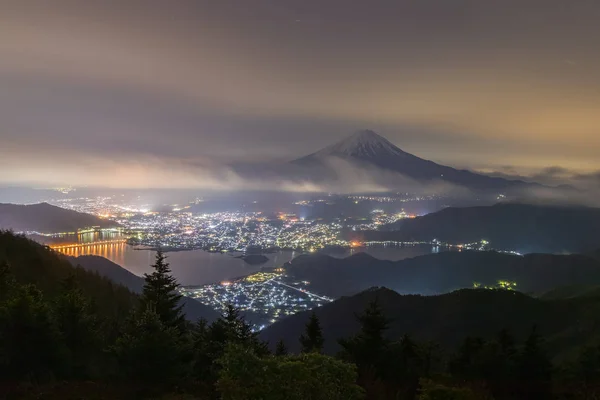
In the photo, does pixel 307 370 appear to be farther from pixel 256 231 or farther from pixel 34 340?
pixel 256 231

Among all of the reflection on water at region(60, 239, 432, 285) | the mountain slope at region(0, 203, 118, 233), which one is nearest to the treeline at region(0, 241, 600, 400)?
the reflection on water at region(60, 239, 432, 285)

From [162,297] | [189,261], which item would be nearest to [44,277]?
[162,297]

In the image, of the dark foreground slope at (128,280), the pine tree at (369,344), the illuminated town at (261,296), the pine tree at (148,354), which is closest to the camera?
the pine tree at (148,354)

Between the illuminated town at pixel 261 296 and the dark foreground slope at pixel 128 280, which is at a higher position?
the dark foreground slope at pixel 128 280

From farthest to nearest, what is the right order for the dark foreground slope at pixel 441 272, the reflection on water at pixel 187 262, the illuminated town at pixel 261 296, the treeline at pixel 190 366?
the reflection on water at pixel 187 262 → the dark foreground slope at pixel 441 272 → the illuminated town at pixel 261 296 → the treeline at pixel 190 366

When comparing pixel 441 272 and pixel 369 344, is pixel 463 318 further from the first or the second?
pixel 441 272

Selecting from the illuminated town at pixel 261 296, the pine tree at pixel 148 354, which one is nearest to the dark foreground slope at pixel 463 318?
the illuminated town at pixel 261 296

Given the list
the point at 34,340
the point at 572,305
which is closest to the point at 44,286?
the point at 34,340

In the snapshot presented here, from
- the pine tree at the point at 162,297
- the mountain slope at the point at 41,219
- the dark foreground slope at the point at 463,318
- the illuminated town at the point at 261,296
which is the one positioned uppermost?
the pine tree at the point at 162,297

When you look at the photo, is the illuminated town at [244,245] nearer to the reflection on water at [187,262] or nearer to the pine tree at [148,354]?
the reflection on water at [187,262]
